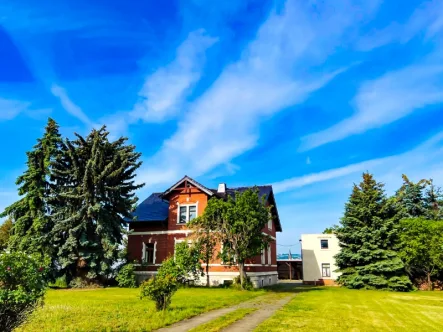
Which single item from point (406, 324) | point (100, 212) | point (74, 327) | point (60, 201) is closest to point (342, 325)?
point (406, 324)

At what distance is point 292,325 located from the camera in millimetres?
10672

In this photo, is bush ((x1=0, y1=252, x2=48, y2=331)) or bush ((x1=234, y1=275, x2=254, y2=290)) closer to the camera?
bush ((x1=0, y1=252, x2=48, y2=331))

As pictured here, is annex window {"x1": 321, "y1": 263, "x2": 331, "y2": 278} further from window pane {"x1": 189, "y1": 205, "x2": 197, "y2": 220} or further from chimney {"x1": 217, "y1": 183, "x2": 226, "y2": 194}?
window pane {"x1": 189, "y1": 205, "x2": 197, "y2": 220}

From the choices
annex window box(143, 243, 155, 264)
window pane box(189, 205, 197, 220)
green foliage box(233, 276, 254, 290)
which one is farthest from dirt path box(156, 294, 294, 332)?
annex window box(143, 243, 155, 264)

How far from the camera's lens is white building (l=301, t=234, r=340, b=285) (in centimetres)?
3778

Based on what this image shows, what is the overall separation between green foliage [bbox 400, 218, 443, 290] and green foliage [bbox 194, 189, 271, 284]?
46.3 feet

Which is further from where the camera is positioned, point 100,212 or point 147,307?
point 100,212

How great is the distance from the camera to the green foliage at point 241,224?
923 inches

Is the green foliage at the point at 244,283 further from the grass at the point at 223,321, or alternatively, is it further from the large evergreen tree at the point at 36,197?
the large evergreen tree at the point at 36,197

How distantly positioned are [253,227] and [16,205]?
789 inches

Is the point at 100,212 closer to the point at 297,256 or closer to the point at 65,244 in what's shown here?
the point at 65,244

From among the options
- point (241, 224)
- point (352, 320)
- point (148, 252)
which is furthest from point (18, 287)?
point (148, 252)

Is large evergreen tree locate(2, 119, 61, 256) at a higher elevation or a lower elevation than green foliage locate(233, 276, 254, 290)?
higher

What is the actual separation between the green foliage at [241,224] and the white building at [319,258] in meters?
16.1
